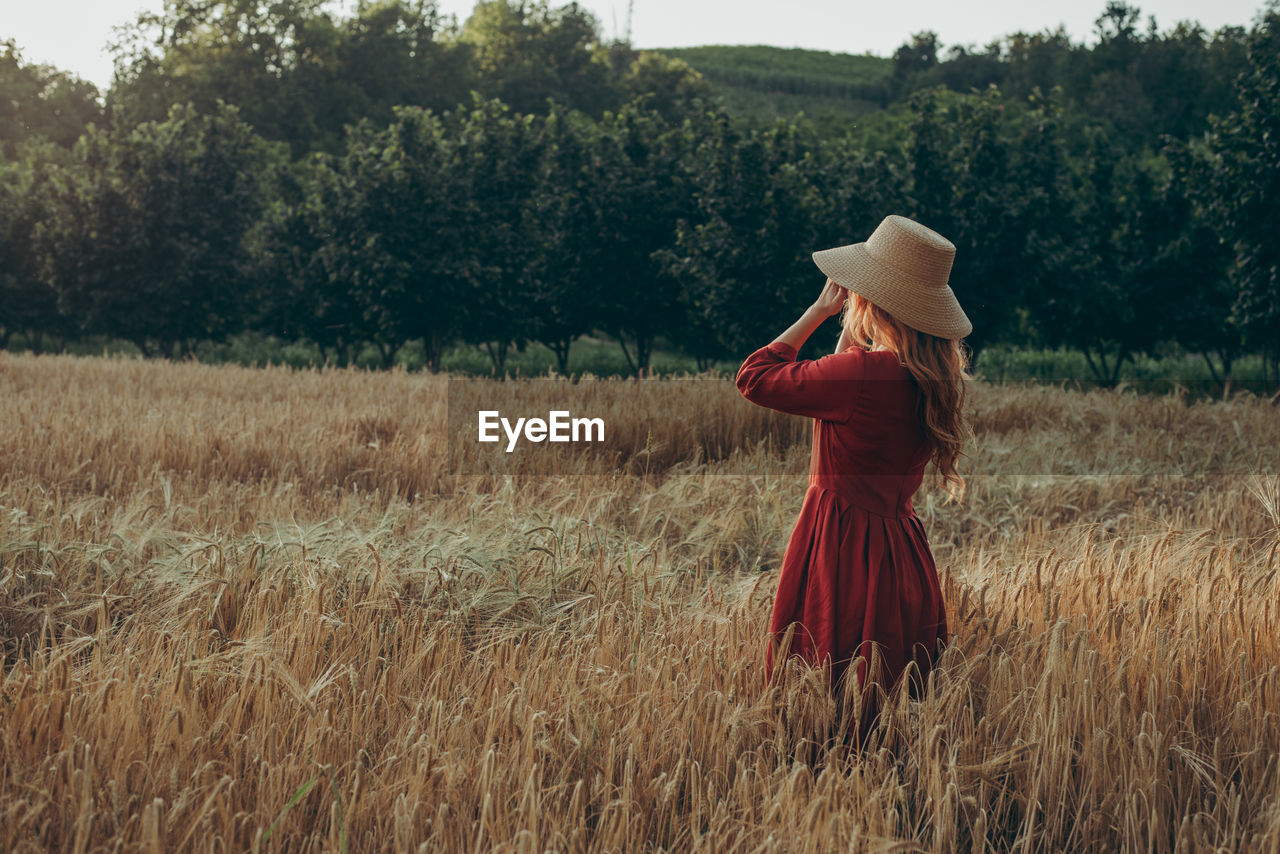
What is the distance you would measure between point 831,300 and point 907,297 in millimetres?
234

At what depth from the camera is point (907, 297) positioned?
2.53 m

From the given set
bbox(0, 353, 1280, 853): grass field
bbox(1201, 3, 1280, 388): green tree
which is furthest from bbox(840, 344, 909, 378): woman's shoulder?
bbox(1201, 3, 1280, 388): green tree

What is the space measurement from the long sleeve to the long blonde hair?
150mm

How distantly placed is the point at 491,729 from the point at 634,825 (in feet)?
1.52

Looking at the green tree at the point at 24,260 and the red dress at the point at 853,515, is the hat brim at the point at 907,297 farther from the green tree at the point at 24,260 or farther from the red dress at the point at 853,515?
the green tree at the point at 24,260

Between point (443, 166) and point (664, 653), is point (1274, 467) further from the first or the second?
point (443, 166)

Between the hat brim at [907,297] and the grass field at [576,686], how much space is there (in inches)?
40.5

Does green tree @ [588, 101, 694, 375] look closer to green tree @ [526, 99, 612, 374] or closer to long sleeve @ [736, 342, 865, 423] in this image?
green tree @ [526, 99, 612, 374]

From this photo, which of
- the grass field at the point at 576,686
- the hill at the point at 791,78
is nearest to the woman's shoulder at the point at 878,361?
the grass field at the point at 576,686

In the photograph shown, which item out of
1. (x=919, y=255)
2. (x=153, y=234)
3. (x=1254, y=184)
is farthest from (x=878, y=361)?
(x=153, y=234)

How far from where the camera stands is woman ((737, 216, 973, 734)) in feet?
8.26

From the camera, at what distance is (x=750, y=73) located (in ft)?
324

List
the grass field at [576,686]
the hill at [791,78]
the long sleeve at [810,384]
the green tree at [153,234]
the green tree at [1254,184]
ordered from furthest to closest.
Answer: the hill at [791,78] < the green tree at [153,234] < the green tree at [1254,184] < the long sleeve at [810,384] < the grass field at [576,686]

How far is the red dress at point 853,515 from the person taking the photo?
2.51 metres
